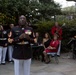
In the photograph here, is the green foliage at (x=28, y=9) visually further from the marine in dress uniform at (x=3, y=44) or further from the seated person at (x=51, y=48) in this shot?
the seated person at (x=51, y=48)

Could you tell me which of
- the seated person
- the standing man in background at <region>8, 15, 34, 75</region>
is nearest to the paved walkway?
the seated person

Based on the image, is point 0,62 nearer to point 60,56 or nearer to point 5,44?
point 5,44

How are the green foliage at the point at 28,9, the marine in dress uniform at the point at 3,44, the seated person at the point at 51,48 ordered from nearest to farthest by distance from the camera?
the marine in dress uniform at the point at 3,44 → the seated person at the point at 51,48 → the green foliage at the point at 28,9

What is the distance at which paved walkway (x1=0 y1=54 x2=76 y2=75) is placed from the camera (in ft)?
32.8

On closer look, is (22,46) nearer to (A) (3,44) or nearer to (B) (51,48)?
(A) (3,44)

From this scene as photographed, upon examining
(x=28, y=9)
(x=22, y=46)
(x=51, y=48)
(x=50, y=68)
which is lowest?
(x=50, y=68)

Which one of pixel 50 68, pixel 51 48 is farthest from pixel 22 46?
pixel 51 48

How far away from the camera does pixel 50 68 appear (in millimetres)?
10930

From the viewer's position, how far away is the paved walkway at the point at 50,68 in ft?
32.8

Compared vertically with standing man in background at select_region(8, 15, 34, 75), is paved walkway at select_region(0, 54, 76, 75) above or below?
below

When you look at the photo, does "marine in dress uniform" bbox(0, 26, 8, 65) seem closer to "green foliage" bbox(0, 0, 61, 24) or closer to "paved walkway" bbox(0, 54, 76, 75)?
"paved walkway" bbox(0, 54, 76, 75)

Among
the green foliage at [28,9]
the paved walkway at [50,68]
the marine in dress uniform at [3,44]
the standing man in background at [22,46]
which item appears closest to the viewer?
the standing man in background at [22,46]

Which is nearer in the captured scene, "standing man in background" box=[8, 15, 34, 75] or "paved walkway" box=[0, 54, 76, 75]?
"standing man in background" box=[8, 15, 34, 75]

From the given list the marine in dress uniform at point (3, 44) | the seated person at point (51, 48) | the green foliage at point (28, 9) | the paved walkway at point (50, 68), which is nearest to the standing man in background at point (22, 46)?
the paved walkway at point (50, 68)
